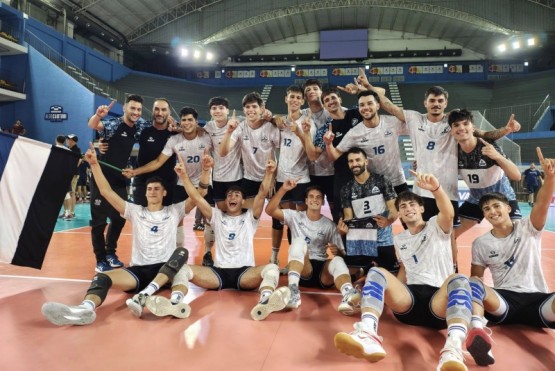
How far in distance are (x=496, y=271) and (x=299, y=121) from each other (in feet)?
9.07

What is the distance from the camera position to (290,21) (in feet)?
96.3

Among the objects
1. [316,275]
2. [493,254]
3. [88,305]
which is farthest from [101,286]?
[493,254]

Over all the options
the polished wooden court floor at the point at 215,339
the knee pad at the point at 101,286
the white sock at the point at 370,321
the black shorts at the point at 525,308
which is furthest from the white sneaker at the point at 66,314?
the black shorts at the point at 525,308

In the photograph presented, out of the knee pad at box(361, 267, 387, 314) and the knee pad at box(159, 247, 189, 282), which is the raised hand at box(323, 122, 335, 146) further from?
the knee pad at box(159, 247, 189, 282)

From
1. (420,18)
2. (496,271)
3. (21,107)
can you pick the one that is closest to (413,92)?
(420,18)

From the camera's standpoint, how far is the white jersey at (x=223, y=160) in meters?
5.11

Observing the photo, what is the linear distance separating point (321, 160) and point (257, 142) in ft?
2.92

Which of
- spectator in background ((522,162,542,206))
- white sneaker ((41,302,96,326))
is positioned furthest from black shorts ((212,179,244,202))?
spectator in background ((522,162,542,206))

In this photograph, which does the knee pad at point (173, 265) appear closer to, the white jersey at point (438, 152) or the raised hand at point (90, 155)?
the raised hand at point (90, 155)

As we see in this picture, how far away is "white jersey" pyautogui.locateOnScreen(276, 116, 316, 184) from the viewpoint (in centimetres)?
480

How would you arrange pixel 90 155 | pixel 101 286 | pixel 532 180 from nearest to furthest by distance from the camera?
pixel 101 286, pixel 90 155, pixel 532 180

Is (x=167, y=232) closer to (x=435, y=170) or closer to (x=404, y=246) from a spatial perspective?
(x=404, y=246)

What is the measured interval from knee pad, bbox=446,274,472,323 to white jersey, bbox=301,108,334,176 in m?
2.45

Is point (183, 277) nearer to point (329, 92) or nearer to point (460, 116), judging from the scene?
point (329, 92)
